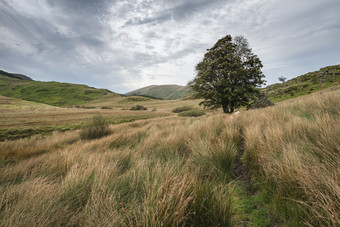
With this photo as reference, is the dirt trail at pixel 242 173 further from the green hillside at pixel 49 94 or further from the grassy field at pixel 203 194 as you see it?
the green hillside at pixel 49 94

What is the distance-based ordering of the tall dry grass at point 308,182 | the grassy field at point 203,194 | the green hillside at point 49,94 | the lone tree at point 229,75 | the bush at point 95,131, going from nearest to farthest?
the tall dry grass at point 308,182
the grassy field at point 203,194
the bush at point 95,131
the lone tree at point 229,75
the green hillside at point 49,94

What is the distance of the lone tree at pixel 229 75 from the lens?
12.4 metres

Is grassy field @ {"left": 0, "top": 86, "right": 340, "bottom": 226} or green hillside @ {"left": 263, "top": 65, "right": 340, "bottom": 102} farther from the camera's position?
green hillside @ {"left": 263, "top": 65, "right": 340, "bottom": 102}

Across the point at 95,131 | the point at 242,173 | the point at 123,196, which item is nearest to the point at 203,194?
the point at 123,196

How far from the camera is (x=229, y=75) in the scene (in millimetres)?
12727

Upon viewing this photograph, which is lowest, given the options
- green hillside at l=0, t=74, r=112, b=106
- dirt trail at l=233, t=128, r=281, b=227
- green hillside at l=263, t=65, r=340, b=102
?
dirt trail at l=233, t=128, r=281, b=227

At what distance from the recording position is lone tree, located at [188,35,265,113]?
12.4 meters

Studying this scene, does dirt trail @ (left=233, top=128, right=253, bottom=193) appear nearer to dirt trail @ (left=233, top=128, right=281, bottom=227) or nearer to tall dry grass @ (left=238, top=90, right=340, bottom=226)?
dirt trail @ (left=233, top=128, right=281, bottom=227)

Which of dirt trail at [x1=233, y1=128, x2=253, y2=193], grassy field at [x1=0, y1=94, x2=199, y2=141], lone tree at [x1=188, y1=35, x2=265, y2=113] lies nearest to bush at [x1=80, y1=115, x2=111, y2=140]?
grassy field at [x1=0, y1=94, x2=199, y2=141]

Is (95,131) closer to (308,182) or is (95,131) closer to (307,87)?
(308,182)

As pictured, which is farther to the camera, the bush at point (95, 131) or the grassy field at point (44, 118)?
the grassy field at point (44, 118)

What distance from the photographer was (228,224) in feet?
4.08

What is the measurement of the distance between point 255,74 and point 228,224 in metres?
14.9

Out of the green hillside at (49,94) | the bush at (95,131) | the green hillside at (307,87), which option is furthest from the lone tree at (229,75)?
the green hillside at (49,94)
